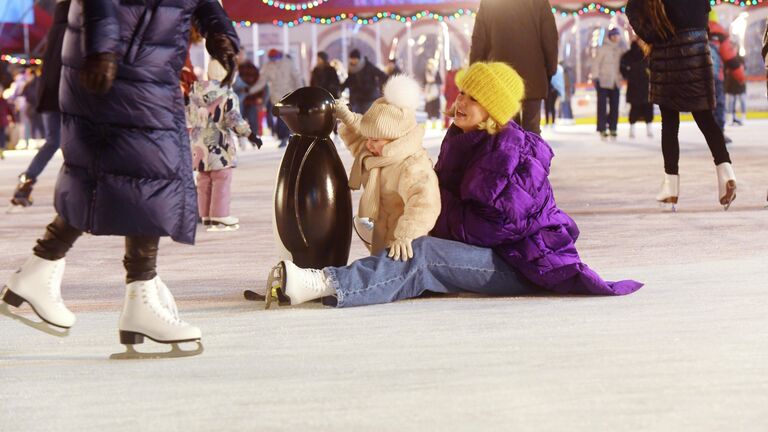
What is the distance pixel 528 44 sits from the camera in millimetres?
7238

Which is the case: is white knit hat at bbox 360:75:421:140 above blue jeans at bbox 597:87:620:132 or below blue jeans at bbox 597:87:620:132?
above

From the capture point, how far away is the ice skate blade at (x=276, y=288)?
3.95 m

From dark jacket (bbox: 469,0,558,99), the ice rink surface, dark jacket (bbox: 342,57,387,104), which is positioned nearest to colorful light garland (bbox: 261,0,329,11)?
dark jacket (bbox: 342,57,387,104)

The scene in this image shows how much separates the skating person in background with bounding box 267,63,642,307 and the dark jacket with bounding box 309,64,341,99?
13115mm

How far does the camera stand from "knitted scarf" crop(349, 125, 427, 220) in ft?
13.9

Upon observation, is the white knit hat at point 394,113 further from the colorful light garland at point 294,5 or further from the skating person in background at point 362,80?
the colorful light garland at point 294,5

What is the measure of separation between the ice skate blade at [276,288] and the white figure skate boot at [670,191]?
3.68 m

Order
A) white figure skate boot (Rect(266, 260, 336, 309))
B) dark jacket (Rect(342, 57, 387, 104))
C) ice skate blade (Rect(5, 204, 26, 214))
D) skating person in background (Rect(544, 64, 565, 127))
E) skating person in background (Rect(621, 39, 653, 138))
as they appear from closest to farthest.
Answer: white figure skate boot (Rect(266, 260, 336, 309)) < ice skate blade (Rect(5, 204, 26, 214)) < skating person in background (Rect(621, 39, 653, 138)) < dark jacket (Rect(342, 57, 387, 104)) < skating person in background (Rect(544, 64, 565, 127))

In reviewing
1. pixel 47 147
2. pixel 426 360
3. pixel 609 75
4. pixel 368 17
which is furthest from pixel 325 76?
pixel 426 360

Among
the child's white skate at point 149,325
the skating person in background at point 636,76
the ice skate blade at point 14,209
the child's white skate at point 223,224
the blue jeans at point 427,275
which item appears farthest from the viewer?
the skating person in background at point 636,76

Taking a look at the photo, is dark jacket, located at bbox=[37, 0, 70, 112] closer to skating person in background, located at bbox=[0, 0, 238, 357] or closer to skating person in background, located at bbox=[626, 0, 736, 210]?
skating person in background, located at bbox=[0, 0, 238, 357]

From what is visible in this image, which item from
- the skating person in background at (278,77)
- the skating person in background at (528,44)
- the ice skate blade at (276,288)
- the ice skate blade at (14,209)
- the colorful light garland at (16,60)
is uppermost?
the skating person in background at (528,44)

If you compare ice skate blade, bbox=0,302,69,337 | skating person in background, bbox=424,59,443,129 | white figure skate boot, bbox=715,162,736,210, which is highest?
ice skate blade, bbox=0,302,69,337

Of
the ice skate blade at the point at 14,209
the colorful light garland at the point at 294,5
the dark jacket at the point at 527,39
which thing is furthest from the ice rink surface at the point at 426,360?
the colorful light garland at the point at 294,5
